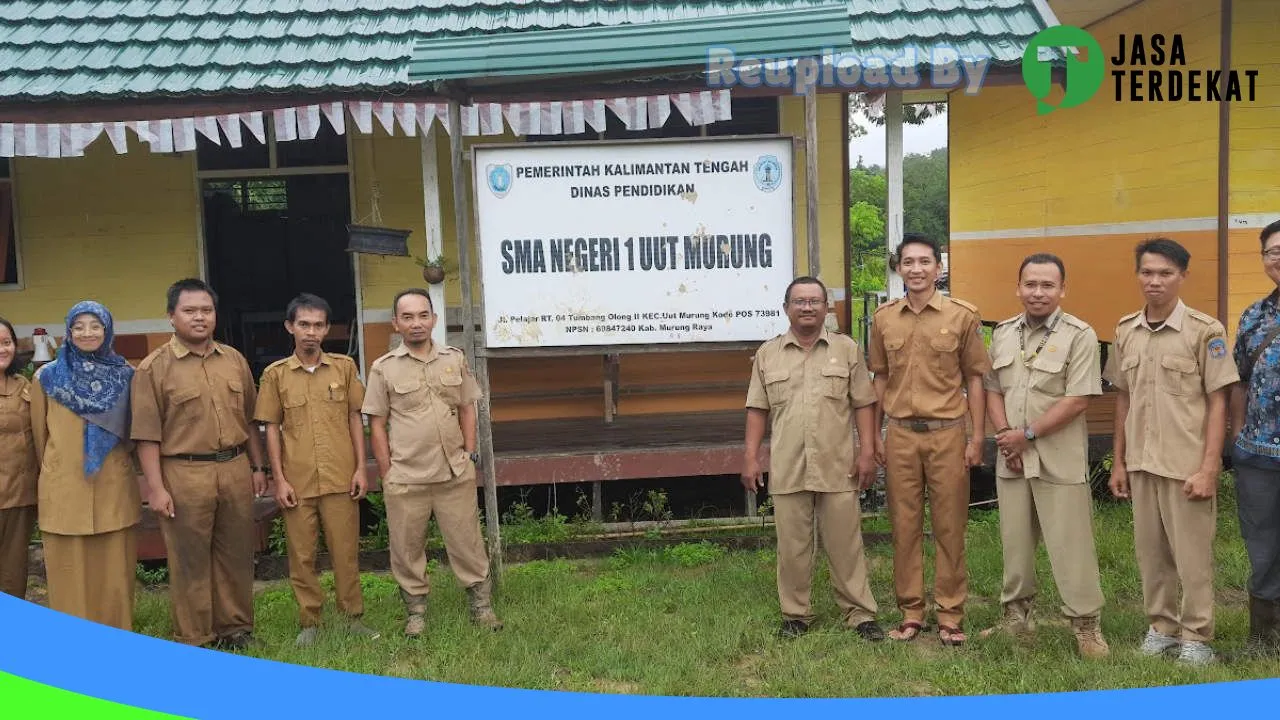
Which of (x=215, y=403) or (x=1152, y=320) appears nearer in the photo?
(x=1152, y=320)

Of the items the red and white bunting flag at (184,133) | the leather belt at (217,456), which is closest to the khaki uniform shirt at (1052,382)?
the leather belt at (217,456)

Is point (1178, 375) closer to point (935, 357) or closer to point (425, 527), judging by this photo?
point (935, 357)

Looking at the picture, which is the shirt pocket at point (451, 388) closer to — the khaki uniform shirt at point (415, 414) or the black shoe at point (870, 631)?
the khaki uniform shirt at point (415, 414)

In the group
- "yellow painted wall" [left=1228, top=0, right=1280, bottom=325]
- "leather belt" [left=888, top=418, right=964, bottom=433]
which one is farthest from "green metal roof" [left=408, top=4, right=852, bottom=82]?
"yellow painted wall" [left=1228, top=0, right=1280, bottom=325]

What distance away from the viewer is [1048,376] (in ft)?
14.6

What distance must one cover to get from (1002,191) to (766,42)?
6.07 meters

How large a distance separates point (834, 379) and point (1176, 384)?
1.45 m

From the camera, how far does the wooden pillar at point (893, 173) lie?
22.8ft

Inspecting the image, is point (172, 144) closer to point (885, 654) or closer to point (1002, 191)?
point (885, 654)

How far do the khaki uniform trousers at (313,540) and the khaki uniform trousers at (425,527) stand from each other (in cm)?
23

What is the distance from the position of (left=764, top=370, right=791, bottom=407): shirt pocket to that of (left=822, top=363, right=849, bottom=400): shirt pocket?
171mm

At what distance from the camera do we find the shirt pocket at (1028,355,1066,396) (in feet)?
14.5

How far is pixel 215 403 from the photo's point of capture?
4.68m

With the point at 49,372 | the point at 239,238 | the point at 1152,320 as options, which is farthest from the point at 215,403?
the point at 239,238
